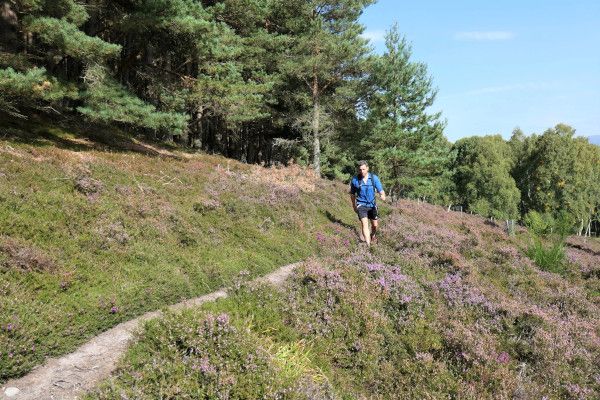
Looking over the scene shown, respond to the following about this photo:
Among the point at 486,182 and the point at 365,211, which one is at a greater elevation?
the point at 486,182

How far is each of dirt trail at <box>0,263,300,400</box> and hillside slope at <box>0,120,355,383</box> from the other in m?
0.14

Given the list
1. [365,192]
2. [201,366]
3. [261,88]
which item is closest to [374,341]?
[201,366]

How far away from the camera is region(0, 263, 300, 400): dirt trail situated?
4.78 metres

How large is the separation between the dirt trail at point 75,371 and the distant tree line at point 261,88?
279 inches

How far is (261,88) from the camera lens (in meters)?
19.1

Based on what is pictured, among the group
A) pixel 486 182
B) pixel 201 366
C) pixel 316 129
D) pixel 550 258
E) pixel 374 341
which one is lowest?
pixel 374 341

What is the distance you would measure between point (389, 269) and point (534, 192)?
5150 cm

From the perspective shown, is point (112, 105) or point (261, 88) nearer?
point (112, 105)

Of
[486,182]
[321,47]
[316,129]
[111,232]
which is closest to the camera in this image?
[111,232]

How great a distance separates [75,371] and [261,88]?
15538 millimetres

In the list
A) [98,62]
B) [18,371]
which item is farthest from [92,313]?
[98,62]

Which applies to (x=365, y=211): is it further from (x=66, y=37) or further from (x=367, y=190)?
(x=66, y=37)

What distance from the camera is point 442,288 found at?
9430mm

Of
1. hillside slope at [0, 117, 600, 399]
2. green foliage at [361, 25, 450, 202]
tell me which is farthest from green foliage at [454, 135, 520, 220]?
hillside slope at [0, 117, 600, 399]
